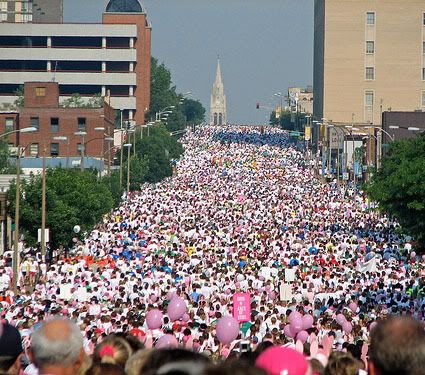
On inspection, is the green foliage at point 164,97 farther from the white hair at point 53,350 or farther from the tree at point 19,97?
the white hair at point 53,350

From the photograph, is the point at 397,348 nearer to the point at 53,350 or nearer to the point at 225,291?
the point at 53,350

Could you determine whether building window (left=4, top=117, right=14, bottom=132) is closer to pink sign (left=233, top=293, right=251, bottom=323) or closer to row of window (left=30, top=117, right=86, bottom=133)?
row of window (left=30, top=117, right=86, bottom=133)

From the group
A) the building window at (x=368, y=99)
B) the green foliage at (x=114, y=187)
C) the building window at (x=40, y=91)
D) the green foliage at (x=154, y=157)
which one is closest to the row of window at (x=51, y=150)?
the building window at (x=40, y=91)

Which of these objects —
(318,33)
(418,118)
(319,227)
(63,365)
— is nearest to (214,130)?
(318,33)

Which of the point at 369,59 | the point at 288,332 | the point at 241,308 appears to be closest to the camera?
the point at 288,332

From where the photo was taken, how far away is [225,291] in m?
33.6

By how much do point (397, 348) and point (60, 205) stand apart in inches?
1850

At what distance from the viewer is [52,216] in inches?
2066

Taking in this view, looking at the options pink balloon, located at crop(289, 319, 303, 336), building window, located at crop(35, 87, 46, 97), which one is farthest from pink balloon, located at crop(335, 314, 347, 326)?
building window, located at crop(35, 87, 46, 97)

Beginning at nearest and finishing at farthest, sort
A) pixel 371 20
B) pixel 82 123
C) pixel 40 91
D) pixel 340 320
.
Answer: pixel 340 320
pixel 82 123
pixel 40 91
pixel 371 20

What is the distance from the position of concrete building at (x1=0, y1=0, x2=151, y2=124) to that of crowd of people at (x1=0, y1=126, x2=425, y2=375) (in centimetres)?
6634

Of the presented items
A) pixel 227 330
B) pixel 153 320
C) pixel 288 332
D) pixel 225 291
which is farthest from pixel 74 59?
pixel 227 330

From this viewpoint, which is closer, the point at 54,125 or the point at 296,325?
the point at 296,325

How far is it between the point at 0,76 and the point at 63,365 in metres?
146
